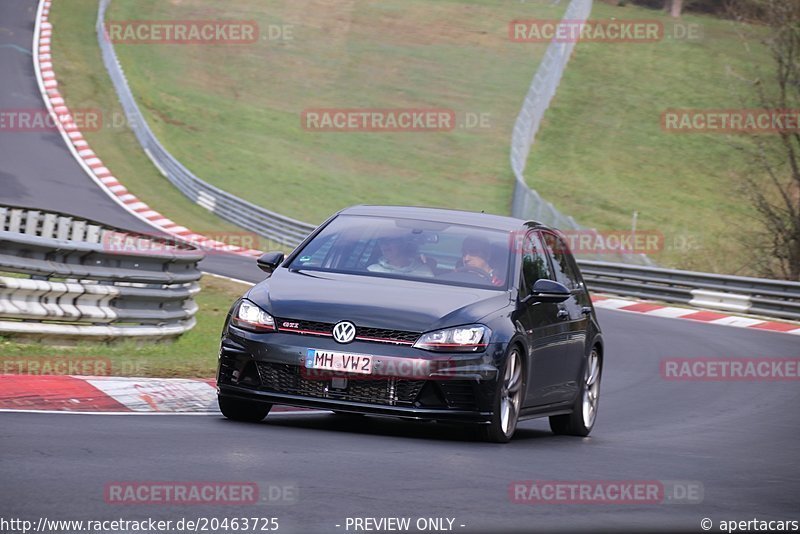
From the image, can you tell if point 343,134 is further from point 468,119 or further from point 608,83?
point 608,83

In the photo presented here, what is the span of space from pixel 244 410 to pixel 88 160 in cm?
2894

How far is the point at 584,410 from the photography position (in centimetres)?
1157

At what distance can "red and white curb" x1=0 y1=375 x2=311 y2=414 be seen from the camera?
964 centimetres

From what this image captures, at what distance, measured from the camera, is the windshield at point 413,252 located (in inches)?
401

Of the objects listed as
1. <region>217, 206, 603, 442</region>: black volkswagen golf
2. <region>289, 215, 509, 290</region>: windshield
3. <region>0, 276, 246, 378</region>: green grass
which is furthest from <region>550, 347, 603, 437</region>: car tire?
<region>0, 276, 246, 378</region>: green grass

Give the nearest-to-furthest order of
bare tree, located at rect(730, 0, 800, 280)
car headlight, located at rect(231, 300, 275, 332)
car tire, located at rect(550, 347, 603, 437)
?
1. car headlight, located at rect(231, 300, 275, 332)
2. car tire, located at rect(550, 347, 603, 437)
3. bare tree, located at rect(730, 0, 800, 280)

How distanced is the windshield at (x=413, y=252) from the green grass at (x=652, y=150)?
76.5 ft

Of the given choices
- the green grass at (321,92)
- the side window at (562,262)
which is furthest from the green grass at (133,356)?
the green grass at (321,92)

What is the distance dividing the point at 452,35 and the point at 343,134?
1496 cm

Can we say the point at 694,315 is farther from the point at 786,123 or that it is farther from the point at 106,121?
the point at 106,121

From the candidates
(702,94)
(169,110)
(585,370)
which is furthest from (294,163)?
(585,370)

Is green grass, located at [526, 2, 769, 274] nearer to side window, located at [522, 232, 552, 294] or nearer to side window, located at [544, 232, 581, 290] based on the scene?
side window, located at [544, 232, 581, 290]

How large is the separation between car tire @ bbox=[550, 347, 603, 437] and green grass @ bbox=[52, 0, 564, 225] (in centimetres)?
2385

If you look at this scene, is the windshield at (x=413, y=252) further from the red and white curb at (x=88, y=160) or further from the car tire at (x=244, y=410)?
the red and white curb at (x=88, y=160)
